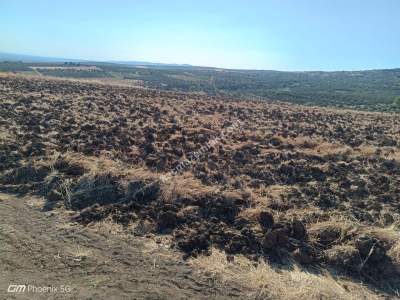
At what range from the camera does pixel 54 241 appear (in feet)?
20.6

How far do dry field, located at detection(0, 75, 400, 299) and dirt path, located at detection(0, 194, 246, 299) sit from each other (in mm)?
301

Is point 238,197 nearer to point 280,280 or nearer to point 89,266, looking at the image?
point 280,280

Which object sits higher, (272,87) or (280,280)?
(280,280)

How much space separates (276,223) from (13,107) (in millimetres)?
16102

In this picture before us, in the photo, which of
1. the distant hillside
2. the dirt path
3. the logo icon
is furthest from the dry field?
the distant hillside

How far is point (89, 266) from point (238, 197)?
355 centimetres

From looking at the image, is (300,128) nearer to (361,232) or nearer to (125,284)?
(361,232)

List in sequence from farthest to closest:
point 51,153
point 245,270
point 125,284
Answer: point 51,153 < point 245,270 < point 125,284

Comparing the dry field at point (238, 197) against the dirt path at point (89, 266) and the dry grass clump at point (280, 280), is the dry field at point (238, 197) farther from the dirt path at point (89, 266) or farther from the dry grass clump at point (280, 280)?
the dirt path at point (89, 266)

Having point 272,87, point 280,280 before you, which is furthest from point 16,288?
point 272,87

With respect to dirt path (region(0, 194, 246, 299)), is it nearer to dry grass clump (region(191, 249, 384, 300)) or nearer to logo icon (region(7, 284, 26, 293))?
logo icon (region(7, 284, 26, 293))

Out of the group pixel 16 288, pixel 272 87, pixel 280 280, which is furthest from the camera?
pixel 272 87

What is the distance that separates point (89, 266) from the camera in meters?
5.63

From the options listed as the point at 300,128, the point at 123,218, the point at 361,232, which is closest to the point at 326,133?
the point at 300,128
